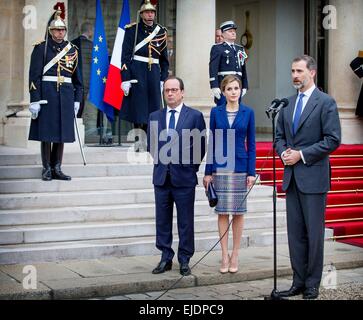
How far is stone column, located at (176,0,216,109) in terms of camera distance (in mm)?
12852

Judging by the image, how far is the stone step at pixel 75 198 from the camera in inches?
361

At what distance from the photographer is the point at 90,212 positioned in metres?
9.24

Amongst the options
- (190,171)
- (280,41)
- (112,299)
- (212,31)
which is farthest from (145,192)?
(280,41)

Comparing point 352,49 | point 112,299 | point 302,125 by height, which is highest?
point 352,49

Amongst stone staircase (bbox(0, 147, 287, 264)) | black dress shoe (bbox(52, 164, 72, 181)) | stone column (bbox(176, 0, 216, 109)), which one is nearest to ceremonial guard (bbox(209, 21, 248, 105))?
stone column (bbox(176, 0, 216, 109))

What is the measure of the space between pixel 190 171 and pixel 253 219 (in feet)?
7.64

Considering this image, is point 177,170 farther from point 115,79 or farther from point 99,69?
point 99,69

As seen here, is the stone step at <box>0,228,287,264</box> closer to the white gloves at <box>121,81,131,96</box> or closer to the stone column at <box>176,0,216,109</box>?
the white gloves at <box>121,81,131,96</box>

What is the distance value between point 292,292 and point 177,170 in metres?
1.67

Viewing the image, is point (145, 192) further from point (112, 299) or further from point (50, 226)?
Result: point (112, 299)

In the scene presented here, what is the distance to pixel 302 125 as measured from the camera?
7016 millimetres

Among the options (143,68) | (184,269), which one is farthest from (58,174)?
(184,269)

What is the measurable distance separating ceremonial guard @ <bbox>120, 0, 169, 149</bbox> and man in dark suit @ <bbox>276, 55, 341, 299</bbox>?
13.8 feet

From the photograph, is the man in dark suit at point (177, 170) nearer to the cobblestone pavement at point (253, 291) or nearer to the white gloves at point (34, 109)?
the cobblestone pavement at point (253, 291)
